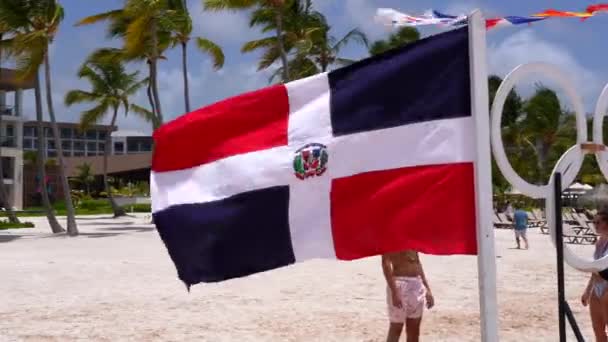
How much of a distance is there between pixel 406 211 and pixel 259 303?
6.92 metres

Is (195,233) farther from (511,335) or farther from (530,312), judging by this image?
(530,312)

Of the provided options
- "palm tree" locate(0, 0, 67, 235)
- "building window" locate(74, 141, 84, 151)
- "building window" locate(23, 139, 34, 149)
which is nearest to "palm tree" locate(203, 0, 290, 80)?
"palm tree" locate(0, 0, 67, 235)

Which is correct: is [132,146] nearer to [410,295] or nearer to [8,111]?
[8,111]

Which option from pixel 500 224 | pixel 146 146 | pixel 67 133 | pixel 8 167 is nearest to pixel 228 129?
pixel 500 224

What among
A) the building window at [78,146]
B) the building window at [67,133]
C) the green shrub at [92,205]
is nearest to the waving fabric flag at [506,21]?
the green shrub at [92,205]

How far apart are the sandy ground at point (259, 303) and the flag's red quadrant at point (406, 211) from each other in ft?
14.0

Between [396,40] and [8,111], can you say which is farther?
[8,111]

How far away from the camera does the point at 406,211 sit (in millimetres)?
3967

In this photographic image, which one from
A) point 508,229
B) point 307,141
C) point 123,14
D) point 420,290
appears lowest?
point 508,229

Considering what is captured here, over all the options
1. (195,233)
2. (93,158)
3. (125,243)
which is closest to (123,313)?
(195,233)

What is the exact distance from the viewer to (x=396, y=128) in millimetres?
4000

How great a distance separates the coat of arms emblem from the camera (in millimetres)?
4211

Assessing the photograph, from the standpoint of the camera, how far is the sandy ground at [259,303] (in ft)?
28.2

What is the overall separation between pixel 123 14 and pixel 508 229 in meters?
16.1
